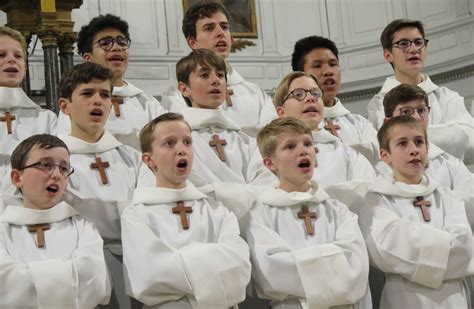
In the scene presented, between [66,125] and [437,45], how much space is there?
242 inches

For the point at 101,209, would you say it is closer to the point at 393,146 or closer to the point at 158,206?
the point at 158,206

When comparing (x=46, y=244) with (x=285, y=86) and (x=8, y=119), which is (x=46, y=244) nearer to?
(x=8, y=119)

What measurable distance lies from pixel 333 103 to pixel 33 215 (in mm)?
2778

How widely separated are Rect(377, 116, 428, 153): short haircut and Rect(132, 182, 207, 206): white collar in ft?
3.83

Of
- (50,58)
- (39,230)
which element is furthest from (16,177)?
(50,58)

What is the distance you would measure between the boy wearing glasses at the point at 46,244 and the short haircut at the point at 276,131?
104 centimetres

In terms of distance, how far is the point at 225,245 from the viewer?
4.52 meters

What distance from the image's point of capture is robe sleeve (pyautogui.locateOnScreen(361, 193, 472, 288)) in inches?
191

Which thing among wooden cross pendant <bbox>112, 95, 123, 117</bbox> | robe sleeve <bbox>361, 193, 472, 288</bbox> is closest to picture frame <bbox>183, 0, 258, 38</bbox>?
wooden cross pendant <bbox>112, 95, 123, 117</bbox>

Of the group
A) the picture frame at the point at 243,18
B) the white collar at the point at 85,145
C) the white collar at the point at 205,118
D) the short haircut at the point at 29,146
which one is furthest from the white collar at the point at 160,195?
the picture frame at the point at 243,18

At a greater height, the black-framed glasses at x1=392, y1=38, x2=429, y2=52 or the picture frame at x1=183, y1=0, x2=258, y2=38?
the picture frame at x1=183, y1=0, x2=258, y2=38

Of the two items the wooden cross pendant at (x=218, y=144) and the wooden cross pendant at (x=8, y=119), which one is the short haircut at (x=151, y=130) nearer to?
the wooden cross pendant at (x=218, y=144)

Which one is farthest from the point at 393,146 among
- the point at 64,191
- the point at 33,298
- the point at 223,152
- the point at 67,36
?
the point at 67,36

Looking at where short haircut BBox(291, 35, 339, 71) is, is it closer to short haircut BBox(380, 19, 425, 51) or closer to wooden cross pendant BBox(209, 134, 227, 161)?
short haircut BBox(380, 19, 425, 51)
